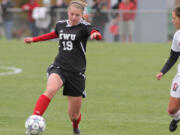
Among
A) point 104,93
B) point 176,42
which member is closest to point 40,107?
point 176,42

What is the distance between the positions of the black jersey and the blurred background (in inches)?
685

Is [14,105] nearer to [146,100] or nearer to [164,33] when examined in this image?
[146,100]

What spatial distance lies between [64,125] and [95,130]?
0.62m

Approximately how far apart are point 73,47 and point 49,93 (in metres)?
0.80

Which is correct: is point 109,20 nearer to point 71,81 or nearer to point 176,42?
point 176,42

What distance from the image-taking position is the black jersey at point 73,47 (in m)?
8.30

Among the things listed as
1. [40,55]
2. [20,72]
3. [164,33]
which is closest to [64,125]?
[20,72]

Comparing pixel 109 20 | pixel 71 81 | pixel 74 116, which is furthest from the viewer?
pixel 109 20

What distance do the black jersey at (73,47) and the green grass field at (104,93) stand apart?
1020mm

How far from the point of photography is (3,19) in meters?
28.1

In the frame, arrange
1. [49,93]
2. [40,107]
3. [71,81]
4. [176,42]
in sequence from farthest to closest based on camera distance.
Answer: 1. [176,42]
2. [71,81]
3. [49,93]
4. [40,107]

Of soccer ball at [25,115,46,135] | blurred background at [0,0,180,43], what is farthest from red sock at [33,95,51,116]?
blurred background at [0,0,180,43]

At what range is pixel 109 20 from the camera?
87.3 feet

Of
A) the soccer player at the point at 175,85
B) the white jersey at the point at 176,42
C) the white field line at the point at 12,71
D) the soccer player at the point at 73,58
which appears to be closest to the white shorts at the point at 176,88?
the soccer player at the point at 175,85
